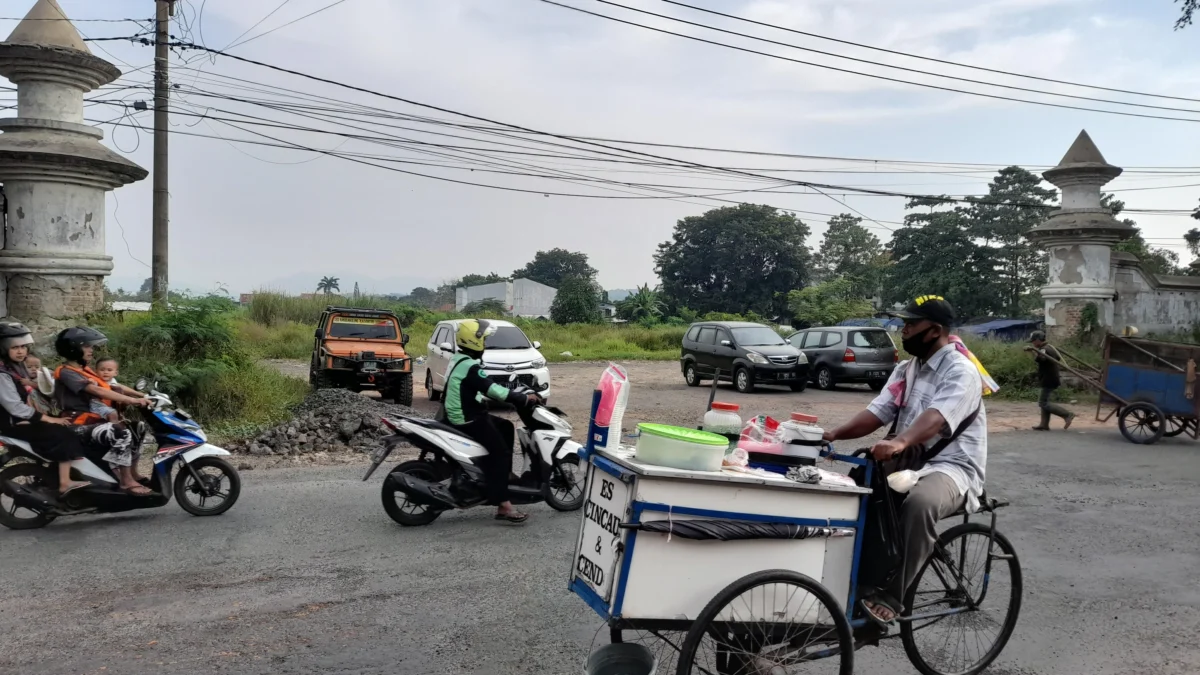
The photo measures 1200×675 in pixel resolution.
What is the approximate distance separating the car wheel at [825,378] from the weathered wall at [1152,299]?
5900mm

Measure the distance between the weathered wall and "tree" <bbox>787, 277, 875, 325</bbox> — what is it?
2084cm

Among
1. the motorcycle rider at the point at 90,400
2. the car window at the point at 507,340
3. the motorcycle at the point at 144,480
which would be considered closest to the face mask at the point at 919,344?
the motorcycle at the point at 144,480

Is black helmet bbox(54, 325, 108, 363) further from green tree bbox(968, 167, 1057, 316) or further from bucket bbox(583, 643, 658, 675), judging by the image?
green tree bbox(968, 167, 1057, 316)

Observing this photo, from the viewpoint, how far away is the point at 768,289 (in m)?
58.6

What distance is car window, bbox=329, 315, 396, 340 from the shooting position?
14.7 metres

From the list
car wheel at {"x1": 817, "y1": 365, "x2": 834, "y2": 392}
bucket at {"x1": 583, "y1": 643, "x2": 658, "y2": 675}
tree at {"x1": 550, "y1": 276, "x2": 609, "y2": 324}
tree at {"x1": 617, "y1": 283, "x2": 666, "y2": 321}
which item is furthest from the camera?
tree at {"x1": 617, "y1": 283, "x2": 666, "y2": 321}

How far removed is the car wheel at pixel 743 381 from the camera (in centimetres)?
1834

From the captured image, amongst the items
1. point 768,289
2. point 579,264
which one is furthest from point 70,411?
point 579,264

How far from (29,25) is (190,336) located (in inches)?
177

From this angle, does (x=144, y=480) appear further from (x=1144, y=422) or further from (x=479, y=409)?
(x=1144, y=422)

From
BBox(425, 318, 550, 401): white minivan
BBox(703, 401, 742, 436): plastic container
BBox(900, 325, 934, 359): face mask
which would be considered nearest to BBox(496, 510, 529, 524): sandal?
BBox(703, 401, 742, 436): plastic container

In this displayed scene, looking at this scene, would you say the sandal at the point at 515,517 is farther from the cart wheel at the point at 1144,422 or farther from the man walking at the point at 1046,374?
the man walking at the point at 1046,374

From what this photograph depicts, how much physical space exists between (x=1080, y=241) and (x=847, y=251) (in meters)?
45.1

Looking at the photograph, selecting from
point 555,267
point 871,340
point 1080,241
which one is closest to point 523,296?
point 555,267
